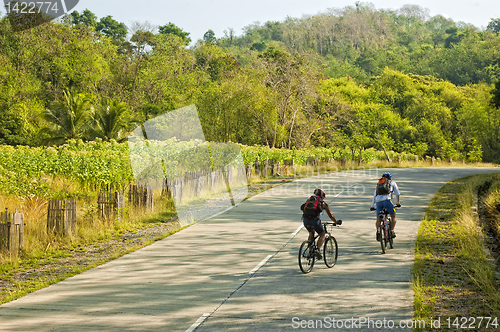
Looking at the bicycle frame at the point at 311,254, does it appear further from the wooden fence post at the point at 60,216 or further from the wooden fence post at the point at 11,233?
the wooden fence post at the point at 11,233

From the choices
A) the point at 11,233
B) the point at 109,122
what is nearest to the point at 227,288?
the point at 11,233

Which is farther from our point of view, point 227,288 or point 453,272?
point 453,272

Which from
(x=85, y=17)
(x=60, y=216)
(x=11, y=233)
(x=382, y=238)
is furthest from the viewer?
(x=85, y=17)

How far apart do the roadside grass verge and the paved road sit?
308 mm

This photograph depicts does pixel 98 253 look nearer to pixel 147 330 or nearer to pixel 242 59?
pixel 147 330

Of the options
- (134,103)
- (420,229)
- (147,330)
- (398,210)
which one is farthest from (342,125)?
(147,330)

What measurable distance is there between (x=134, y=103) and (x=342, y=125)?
80.2ft

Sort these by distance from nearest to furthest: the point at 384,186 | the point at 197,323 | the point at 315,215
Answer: the point at 197,323 → the point at 315,215 → the point at 384,186

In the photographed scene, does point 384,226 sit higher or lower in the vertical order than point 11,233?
lower

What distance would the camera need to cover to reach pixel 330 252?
10.3 meters

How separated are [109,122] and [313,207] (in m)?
33.9

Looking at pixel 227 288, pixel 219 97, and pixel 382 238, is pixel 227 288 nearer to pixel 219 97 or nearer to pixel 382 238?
pixel 382 238

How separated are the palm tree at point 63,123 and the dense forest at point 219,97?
0.33 ft

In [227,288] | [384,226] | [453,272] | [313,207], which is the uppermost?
[313,207]
